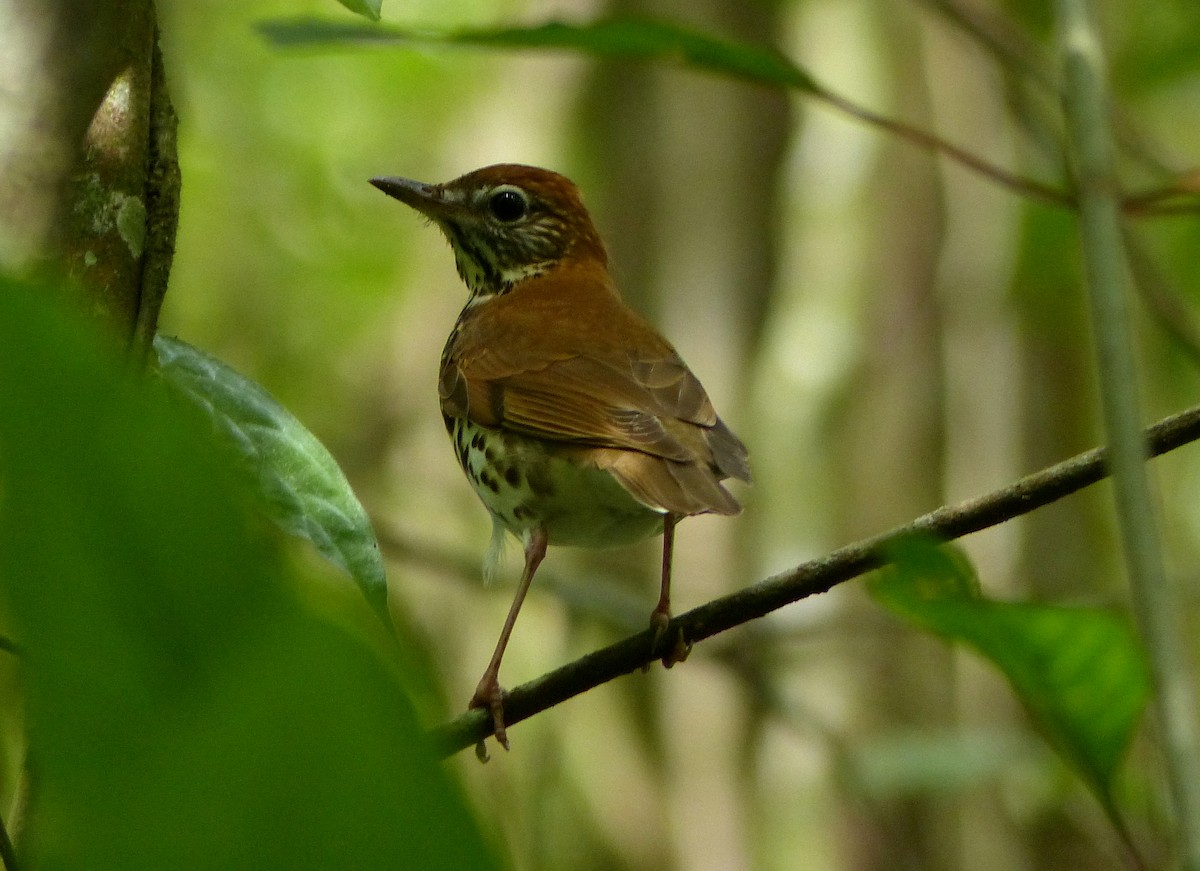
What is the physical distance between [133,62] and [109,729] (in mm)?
1240

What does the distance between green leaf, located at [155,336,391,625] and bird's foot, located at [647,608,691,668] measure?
683 millimetres

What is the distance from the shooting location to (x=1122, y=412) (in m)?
1.25

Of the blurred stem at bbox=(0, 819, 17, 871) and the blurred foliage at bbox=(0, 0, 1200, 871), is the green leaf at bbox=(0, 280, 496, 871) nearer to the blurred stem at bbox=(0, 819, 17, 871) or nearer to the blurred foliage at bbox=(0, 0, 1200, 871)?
the blurred stem at bbox=(0, 819, 17, 871)

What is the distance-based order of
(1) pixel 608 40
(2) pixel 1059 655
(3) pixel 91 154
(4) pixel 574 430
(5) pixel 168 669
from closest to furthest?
1. (5) pixel 168 669
2. (2) pixel 1059 655
3. (3) pixel 91 154
4. (1) pixel 608 40
5. (4) pixel 574 430

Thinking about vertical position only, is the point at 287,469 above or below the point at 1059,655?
above

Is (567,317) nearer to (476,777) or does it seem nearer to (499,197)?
(499,197)

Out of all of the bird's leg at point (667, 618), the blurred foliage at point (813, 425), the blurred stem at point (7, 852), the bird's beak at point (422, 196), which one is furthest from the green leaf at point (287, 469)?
the blurred foliage at point (813, 425)

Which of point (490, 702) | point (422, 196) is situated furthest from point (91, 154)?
point (422, 196)

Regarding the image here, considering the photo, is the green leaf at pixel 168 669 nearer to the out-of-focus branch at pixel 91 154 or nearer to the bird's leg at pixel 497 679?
the out-of-focus branch at pixel 91 154

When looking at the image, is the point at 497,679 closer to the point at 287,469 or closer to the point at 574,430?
the point at 574,430

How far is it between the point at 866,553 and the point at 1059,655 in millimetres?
332

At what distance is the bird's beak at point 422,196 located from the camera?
163 inches

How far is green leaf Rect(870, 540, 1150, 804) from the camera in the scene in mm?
1264

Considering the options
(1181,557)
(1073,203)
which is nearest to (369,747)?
(1073,203)
